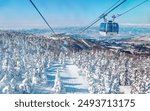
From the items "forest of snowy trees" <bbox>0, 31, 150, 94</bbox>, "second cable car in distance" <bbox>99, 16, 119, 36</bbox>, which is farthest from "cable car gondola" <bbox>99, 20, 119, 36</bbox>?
"forest of snowy trees" <bbox>0, 31, 150, 94</bbox>

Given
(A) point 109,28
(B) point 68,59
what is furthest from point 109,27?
(B) point 68,59

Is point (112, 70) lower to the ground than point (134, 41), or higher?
lower

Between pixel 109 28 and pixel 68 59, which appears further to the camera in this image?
pixel 68 59

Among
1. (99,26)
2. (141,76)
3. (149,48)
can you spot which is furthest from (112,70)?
(99,26)

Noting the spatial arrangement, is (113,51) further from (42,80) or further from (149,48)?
(42,80)

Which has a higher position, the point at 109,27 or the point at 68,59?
the point at 109,27

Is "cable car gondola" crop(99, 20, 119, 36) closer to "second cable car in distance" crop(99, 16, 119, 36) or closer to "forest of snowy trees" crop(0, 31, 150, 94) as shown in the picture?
"second cable car in distance" crop(99, 16, 119, 36)

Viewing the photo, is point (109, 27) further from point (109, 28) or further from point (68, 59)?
point (68, 59)
